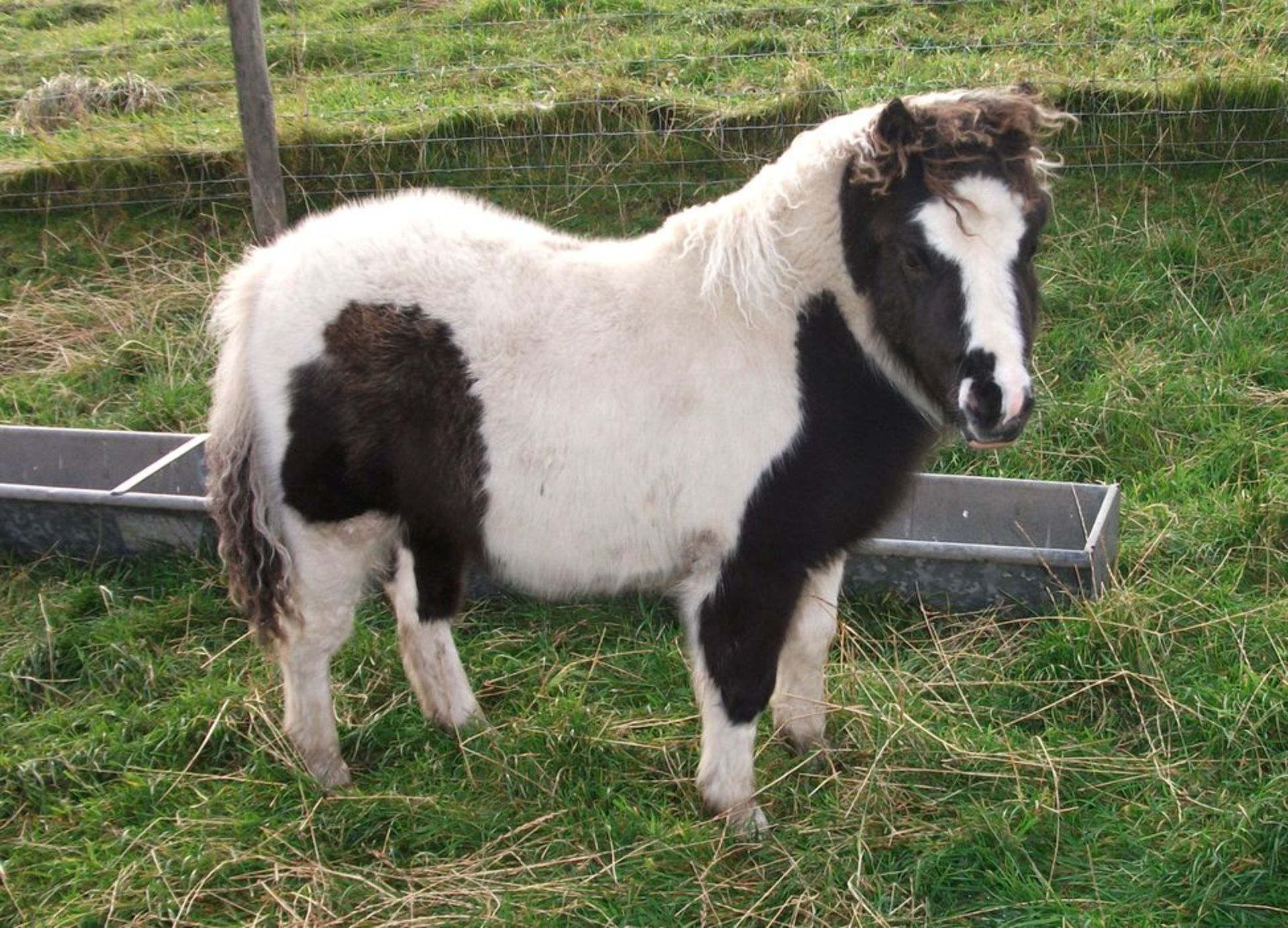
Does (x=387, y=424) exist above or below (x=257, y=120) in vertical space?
below

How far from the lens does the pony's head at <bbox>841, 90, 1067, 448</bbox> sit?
124 inches

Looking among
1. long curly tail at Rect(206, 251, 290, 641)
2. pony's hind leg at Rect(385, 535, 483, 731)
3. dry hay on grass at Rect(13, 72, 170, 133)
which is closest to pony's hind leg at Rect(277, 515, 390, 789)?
long curly tail at Rect(206, 251, 290, 641)

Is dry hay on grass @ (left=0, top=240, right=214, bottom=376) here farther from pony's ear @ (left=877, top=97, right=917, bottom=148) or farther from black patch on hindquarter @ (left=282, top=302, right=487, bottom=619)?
pony's ear @ (left=877, top=97, right=917, bottom=148)

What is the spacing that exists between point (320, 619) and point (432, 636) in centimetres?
41

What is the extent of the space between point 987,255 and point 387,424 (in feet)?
5.45

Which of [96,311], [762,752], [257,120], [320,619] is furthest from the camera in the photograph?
[96,311]

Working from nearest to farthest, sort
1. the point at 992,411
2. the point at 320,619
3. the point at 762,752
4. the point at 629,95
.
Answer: the point at 992,411 → the point at 320,619 → the point at 762,752 → the point at 629,95

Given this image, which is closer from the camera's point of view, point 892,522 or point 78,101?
point 892,522

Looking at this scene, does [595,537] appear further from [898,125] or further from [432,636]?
[898,125]

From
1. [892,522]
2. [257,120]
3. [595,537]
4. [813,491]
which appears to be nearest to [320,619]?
[595,537]

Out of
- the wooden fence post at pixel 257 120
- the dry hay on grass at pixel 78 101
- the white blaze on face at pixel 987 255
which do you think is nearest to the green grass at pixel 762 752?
the white blaze on face at pixel 987 255

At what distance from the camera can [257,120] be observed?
6094 mm

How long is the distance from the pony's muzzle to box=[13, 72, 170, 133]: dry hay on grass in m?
6.38

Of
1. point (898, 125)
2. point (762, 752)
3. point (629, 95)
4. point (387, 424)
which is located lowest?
point (762, 752)
